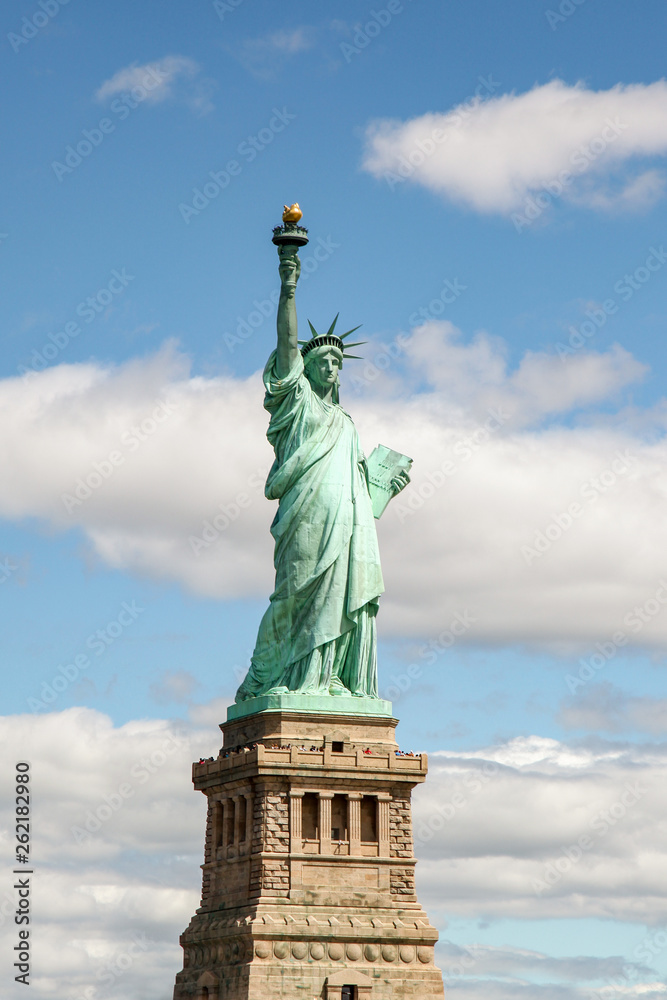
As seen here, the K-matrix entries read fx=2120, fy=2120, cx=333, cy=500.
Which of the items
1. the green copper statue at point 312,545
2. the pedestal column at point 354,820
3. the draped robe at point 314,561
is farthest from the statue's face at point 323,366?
the pedestal column at point 354,820

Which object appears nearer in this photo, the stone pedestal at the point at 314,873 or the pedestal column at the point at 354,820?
the stone pedestal at the point at 314,873

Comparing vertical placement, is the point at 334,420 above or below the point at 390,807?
above

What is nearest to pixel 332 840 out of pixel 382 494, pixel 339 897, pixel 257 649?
pixel 339 897

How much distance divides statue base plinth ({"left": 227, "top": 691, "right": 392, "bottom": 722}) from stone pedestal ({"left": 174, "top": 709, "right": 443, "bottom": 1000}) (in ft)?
0.55

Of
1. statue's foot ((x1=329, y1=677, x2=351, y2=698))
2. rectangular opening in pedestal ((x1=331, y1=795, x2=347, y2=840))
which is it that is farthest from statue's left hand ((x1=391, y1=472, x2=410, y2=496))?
rectangular opening in pedestal ((x1=331, y1=795, x2=347, y2=840))

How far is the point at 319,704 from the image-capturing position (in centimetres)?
5881

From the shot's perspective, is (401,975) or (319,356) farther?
(319,356)

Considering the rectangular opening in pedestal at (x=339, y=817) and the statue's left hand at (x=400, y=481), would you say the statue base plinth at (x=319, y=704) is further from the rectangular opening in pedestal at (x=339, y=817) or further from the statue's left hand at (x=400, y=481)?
the statue's left hand at (x=400, y=481)

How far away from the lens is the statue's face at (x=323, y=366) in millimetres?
61969

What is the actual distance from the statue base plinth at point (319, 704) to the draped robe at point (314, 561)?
37 centimetres

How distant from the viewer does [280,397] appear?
6116 centimetres

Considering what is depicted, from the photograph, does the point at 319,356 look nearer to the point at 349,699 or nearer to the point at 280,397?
the point at 280,397

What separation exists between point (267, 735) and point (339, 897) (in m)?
4.86

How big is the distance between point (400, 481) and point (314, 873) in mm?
12408
